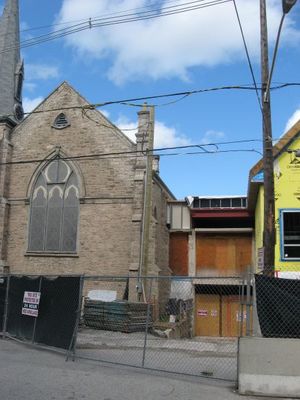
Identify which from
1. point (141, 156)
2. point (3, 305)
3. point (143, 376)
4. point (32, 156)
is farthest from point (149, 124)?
point (143, 376)

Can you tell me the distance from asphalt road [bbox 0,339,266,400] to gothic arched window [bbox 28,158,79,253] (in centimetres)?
1275

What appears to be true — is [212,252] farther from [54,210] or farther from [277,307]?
[277,307]

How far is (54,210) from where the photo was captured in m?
23.6

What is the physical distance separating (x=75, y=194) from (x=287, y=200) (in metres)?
10.8

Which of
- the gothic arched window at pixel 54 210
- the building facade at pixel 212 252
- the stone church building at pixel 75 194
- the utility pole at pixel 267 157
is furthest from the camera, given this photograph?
the building facade at pixel 212 252

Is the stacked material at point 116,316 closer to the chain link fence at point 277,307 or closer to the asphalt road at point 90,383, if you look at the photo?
the asphalt road at point 90,383

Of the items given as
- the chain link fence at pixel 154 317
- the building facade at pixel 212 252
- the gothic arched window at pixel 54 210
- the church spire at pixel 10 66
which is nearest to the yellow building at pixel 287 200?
the chain link fence at pixel 154 317

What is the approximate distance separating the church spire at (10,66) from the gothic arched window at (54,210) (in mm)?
5997

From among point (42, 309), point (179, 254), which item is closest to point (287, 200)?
point (42, 309)

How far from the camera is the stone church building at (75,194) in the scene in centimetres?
2195

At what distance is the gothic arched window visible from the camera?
23156 millimetres

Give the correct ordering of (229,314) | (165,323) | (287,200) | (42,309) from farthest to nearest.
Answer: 1. (229,314)
2. (165,323)
3. (287,200)
4. (42,309)

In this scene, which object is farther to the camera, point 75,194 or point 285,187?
point 75,194

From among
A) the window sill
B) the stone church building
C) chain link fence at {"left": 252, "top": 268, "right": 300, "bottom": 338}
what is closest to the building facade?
the stone church building
